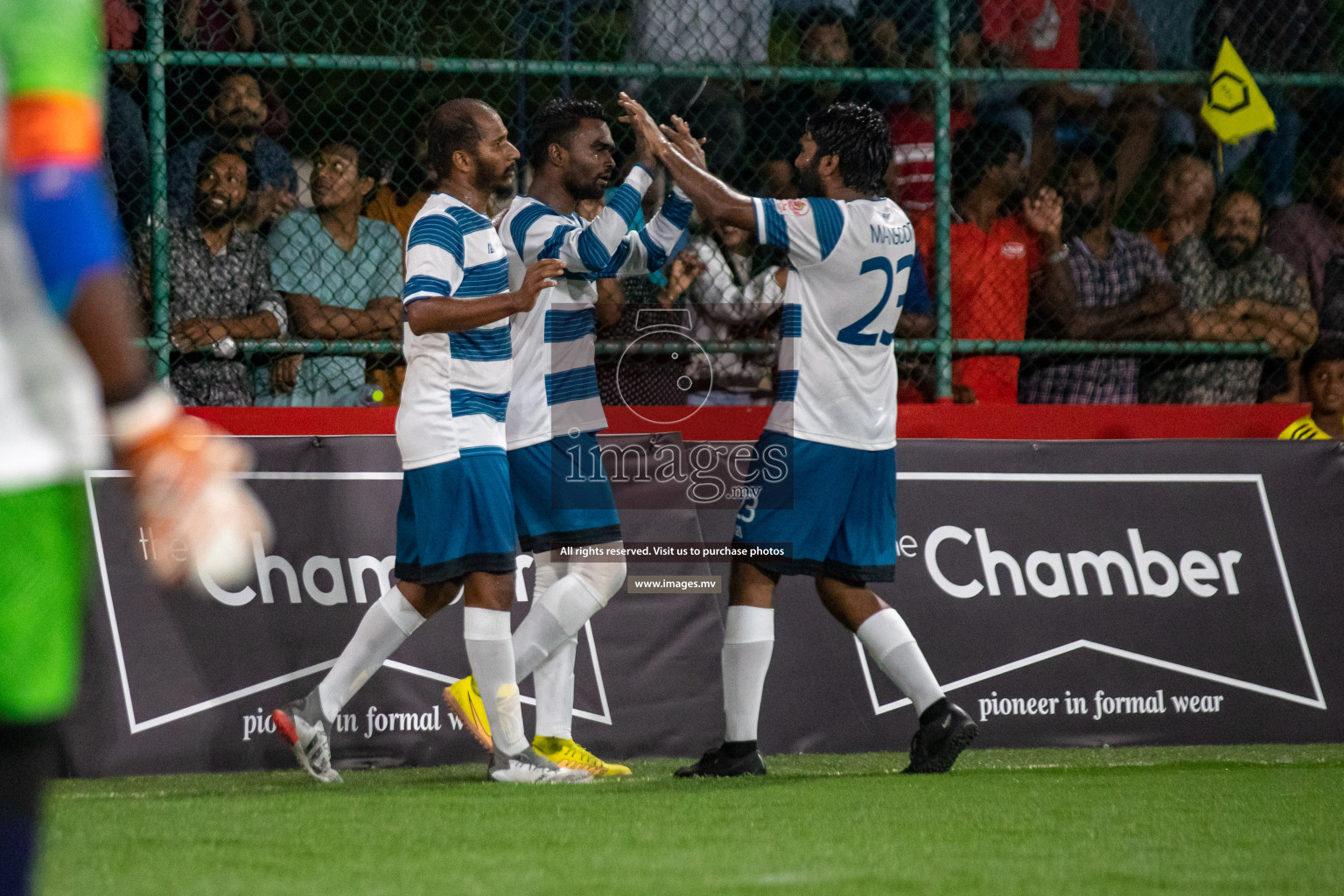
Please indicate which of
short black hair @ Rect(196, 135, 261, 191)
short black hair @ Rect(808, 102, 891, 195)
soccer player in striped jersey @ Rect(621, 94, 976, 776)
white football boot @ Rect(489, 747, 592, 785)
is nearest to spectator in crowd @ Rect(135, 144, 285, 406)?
short black hair @ Rect(196, 135, 261, 191)

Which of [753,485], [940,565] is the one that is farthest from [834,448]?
[940,565]

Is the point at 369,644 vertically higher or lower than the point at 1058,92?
lower

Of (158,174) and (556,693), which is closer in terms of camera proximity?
(556,693)

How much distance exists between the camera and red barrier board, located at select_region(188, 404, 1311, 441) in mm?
6328

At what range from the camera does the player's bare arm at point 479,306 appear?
15.9ft

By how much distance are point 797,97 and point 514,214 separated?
2360mm

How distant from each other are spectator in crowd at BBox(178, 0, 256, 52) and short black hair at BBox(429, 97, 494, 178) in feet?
5.98

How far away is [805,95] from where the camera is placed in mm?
7375

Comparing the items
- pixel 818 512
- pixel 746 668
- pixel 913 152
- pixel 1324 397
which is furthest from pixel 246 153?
pixel 1324 397

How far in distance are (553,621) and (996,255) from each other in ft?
10.6

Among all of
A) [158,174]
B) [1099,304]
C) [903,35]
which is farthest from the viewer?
[1099,304]

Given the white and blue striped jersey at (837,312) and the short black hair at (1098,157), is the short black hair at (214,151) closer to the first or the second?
the white and blue striped jersey at (837,312)

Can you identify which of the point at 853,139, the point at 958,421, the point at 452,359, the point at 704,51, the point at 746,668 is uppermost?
the point at 704,51

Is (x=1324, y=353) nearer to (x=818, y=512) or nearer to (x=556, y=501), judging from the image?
(x=818, y=512)
